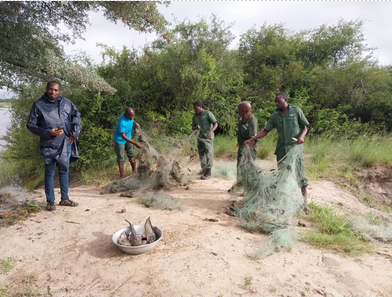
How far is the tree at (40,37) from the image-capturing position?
504 cm

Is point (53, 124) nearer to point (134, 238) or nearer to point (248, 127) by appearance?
point (134, 238)

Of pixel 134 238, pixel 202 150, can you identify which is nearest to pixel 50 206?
pixel 134 238

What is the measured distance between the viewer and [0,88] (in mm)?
5668

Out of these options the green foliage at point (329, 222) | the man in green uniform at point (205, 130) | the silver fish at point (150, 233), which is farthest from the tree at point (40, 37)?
the green foliage at point (329, 222)

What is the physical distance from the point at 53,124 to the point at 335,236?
167 inches

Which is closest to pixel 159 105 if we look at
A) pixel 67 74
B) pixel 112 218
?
pixel 67 74

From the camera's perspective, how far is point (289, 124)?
4027mm

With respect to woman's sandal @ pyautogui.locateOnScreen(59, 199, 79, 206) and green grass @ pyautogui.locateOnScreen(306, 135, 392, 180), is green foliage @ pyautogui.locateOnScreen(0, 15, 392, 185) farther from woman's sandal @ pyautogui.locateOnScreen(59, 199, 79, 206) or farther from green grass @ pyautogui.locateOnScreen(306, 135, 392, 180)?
woman's sandal @ pyautogui.locateOnScreen(59, 199, 79, 206)

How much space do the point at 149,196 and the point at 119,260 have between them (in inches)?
72.8

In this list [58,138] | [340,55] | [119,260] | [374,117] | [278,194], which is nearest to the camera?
[119,260]

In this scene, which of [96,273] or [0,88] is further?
[0,88]

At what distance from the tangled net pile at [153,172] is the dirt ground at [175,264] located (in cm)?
132

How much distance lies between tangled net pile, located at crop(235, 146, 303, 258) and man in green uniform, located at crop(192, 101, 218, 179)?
5.52 ft

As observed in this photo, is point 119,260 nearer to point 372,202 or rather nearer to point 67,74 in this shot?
point 67,74
